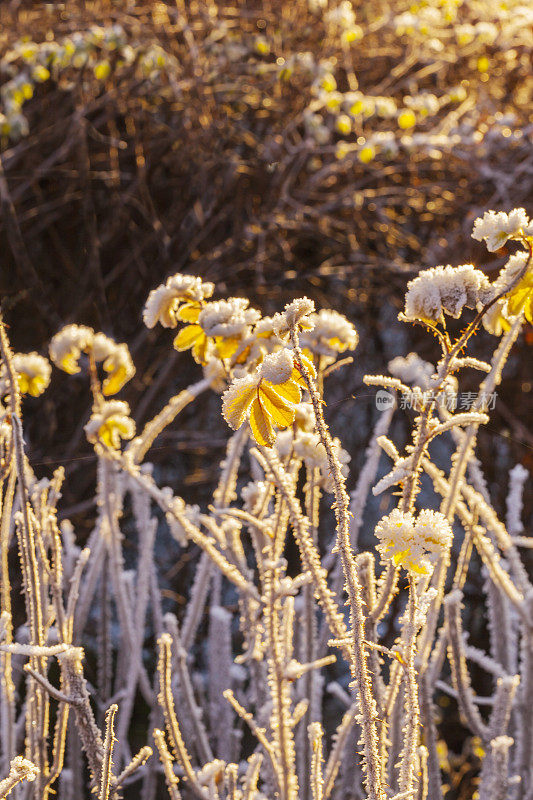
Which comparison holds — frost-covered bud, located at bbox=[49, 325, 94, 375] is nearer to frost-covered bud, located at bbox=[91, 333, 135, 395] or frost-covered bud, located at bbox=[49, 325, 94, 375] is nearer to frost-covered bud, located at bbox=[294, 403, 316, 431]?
frost-covered bud, located at bbox=[91, 333, 135, 395]

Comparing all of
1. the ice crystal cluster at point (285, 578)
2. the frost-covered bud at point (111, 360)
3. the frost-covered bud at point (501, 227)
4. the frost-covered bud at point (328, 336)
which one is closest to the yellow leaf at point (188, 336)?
the ice crystal cluster at point (285, 578)

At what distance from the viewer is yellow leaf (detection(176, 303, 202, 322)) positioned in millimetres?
949

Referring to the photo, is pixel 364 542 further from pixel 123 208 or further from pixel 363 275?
pixel 123 208

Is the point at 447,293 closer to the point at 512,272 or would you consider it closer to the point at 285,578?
the point at 512,272

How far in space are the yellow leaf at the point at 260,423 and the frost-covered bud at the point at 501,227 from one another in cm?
27

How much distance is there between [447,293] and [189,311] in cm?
33

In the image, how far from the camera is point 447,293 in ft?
2.52

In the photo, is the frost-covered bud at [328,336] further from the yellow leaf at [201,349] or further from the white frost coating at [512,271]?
the white frost coating at [512,271]

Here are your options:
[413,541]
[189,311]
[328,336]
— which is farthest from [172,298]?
[413,541]

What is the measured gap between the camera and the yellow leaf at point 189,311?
949 millimetres

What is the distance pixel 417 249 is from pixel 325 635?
1.76 m

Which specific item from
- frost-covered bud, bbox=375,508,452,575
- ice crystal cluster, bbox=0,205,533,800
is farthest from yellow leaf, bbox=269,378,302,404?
frost-covered bud, bbox=375,508,452,575

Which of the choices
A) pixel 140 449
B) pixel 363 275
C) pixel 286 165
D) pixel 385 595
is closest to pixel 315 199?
pixel 286 165

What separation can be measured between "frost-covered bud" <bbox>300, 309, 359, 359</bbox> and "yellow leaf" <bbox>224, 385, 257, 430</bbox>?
33 cm
